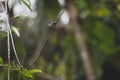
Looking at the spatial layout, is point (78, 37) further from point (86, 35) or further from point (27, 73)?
point (27, 73)

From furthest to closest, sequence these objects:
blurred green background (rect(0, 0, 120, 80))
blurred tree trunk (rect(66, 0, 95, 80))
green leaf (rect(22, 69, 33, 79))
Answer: blurred green background (rect(0, 0, 120, 80)), blurred tree trunk (rect(66, 0, 95, 80)), green leaf (rect(22, 69, 33, 79))

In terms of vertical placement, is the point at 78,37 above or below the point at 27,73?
above

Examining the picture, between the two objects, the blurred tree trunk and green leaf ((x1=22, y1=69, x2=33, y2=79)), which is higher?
the blurred tree trunk

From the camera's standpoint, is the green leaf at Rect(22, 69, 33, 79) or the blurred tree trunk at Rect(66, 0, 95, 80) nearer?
the green leaf at Rect(22, 69, 33, 79)

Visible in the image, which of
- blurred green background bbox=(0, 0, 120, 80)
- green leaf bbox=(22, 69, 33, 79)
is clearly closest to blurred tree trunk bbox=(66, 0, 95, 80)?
blurred green background bbox=(0, 0, 120, 80)

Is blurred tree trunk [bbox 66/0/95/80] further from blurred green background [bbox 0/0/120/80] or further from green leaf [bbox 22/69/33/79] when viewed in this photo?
green leaf [bbox 22/69/33/79]

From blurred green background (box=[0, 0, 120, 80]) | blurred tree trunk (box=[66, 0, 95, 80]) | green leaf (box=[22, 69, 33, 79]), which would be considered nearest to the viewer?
green leaf (box=[22, 69, 33, 79])

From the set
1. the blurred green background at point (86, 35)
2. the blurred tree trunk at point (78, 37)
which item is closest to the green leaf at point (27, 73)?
the blurred tree trunk at point (78, 37)

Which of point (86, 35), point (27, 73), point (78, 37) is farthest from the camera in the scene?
point (86, 35)

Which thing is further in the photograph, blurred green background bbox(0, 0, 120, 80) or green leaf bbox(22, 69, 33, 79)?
blurred green background bbox(0, 0, 120, 80)

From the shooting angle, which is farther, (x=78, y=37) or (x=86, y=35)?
(x=86, y=35)

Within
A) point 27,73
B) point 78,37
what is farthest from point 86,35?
point 27,73

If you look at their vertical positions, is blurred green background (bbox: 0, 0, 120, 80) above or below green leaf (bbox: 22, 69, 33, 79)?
above

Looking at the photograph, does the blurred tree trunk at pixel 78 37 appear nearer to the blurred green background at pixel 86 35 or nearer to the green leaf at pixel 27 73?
the blurred green background at pixel 86 35
